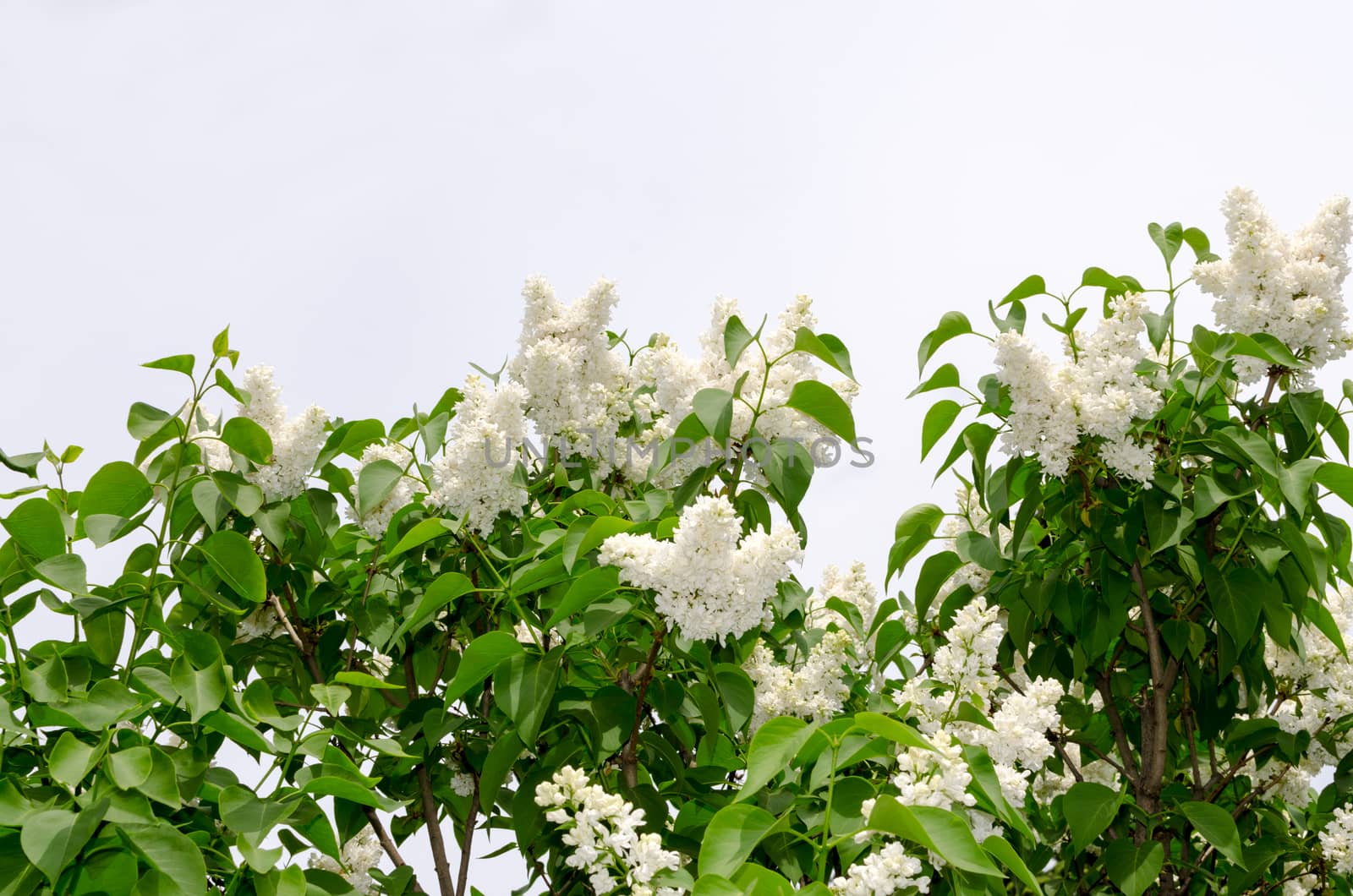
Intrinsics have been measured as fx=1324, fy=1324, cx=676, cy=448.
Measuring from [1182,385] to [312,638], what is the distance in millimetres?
1900

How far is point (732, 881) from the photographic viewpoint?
174 cm

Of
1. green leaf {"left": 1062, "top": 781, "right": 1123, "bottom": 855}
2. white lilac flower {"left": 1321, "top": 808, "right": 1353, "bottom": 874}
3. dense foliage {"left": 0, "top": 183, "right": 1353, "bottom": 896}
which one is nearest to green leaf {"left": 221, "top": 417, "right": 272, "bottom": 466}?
dense foliage {"left": 0, "top": 183, "right": 1353, "bottom": 896}

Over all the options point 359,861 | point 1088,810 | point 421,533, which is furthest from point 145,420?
point 1088,810

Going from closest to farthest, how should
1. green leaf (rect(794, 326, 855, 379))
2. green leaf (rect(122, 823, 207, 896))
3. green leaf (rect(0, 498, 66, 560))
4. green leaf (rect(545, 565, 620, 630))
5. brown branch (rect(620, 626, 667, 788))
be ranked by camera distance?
1. green leaf (rect(122, 823, 207, 896))
2. green leaf (rect(545, 565, 620, 630))
3. brown branch (rect(620, 626, 667, 788))
4. green leaf (rect(794, 326, 855, 379))
5. green leaf (rect(0, 498, 66, 560))

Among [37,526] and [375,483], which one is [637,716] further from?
[37,526]

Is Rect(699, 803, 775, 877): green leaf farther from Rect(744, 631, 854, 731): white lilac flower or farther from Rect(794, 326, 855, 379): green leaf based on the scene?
Rect(794, 326, 855, 379): green leaf

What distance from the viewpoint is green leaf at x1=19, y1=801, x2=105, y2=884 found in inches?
70.9

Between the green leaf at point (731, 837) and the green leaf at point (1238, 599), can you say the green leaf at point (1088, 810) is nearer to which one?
the green leaf at point (1238, 599)

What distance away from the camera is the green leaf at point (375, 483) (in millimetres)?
2541

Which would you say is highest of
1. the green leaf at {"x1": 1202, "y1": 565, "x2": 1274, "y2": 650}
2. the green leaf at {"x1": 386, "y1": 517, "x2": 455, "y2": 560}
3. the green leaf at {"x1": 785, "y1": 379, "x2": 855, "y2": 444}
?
the green leaf at {"x1": 785, "y1": 379, "x2": 855, "y2": 444}

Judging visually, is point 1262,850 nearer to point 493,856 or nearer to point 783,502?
point 783,502

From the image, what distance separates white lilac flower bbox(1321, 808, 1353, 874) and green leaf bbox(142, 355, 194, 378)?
248 cm

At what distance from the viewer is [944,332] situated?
8.75 feet

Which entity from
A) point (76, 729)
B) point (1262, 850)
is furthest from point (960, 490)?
point (76, 729)
